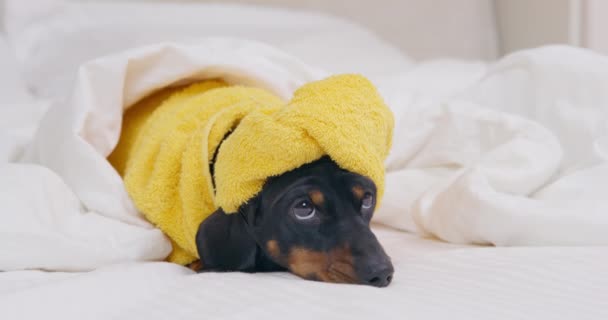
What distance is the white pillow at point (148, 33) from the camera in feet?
6.79

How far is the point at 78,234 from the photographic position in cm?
114

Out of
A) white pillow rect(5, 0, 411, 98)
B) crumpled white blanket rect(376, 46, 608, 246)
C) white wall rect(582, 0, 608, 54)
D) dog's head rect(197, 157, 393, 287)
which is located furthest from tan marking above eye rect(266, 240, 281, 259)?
Answer: white wall rect(582, 0, 608, 54)

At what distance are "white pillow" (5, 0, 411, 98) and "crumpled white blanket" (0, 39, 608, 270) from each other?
1.59 ft

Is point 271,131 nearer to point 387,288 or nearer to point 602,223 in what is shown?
point 387,288

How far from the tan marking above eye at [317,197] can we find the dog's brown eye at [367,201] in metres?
0.06

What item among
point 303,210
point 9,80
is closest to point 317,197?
point 303,210

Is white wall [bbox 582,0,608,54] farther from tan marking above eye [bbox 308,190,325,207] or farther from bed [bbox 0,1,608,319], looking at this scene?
tan marking above eye [bbox 308,190,325,207]

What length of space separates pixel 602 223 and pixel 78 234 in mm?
706

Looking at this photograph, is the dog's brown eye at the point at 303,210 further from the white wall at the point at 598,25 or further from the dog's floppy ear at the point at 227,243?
the white wall at the point at 598,25

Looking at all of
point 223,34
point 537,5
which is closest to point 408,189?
point 223,34

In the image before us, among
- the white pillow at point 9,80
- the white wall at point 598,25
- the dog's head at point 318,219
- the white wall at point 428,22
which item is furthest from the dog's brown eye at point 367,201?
the white wall at point 428,22

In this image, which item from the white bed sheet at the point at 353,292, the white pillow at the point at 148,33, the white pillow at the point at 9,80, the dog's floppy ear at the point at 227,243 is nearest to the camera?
the white bed sheet at the point at 353,292

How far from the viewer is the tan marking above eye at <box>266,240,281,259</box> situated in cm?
104

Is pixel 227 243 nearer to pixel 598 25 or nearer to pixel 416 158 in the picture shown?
pixel 416 158
